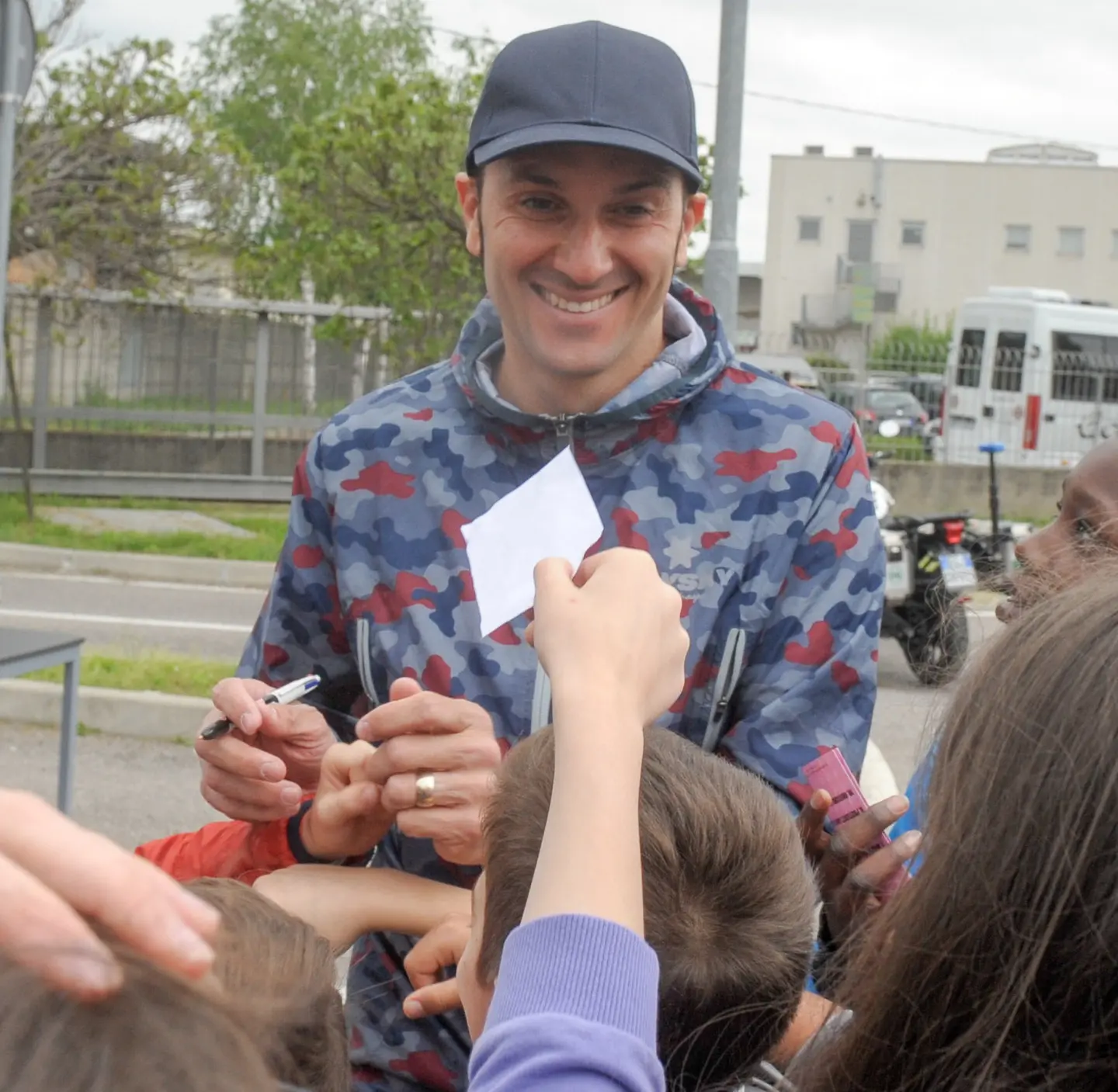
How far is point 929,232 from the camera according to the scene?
200ft

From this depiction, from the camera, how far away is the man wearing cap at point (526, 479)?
2.18 metres

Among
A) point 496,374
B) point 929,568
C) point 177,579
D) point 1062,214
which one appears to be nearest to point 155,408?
point 177,579

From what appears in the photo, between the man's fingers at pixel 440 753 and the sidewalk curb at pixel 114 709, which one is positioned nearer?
the man's fingers at pixel 440 753

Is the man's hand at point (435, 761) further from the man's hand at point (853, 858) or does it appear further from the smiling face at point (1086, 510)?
the smiling face at point (1086, 510)

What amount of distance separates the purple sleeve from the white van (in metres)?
16.3

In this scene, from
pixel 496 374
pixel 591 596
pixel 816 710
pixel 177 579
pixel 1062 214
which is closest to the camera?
pixel 591 596

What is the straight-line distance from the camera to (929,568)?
10.5 m

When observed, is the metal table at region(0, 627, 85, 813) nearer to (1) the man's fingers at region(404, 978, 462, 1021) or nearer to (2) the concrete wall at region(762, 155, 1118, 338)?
(1) the man's fingers at region(404, 978, 462, 1021)

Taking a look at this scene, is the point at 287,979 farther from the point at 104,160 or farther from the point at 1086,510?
the point at 104,160

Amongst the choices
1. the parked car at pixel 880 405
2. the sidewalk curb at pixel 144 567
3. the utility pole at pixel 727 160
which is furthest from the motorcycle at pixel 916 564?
the parked car at pixel 880 405

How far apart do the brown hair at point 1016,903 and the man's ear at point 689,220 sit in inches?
45.9

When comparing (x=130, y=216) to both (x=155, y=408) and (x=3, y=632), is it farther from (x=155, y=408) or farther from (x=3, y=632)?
(x=3, y=632)

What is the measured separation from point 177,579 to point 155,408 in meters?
4.77

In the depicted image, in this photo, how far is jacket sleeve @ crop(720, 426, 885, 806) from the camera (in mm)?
2141
